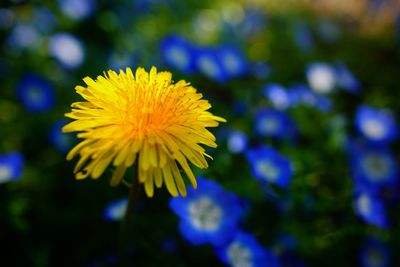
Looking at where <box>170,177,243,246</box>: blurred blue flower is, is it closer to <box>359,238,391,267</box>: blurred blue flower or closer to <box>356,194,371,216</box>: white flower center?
<box>356,194,371,216</box>: white flower center

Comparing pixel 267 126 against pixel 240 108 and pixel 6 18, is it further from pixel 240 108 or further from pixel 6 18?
pixel 6 18

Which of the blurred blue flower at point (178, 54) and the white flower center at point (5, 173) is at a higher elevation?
the blurred blue flower at point (178, 54)

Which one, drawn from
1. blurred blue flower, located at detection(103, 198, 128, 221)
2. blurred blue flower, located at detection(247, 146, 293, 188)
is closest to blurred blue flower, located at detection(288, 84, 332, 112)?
blurred blue flower, located at detection(247, 146, 293, 188)

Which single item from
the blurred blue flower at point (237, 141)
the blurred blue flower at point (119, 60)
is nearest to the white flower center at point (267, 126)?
the blurred blue flower at point (237, 141)

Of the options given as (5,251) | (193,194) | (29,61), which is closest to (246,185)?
(193,194)

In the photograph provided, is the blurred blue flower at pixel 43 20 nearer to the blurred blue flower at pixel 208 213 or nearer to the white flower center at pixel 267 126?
the white flower center at pixel 267 126

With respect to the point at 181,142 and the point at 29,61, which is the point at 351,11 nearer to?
the point at 29,61

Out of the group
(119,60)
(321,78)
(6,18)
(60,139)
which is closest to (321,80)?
(321,78)
